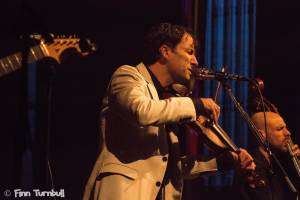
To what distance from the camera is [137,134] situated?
9.64ft

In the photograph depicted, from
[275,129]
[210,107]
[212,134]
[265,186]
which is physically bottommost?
[265,186]

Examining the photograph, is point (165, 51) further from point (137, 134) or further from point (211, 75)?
point (137, 134)

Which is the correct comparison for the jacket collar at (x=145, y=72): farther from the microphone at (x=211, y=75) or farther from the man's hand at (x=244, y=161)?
the man's hand at (x=244, y=161)

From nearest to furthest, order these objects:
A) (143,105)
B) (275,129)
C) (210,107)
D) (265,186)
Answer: (143,105) → (210,107) → (265,186) → (275,129)

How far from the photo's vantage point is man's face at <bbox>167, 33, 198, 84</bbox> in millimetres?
3303

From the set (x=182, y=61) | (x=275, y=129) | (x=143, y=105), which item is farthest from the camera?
(x=275, y=129)

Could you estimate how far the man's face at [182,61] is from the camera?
3303 millimetres

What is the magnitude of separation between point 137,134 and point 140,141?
0.04 m

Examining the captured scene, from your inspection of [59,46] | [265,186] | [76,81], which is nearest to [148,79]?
[59,46]

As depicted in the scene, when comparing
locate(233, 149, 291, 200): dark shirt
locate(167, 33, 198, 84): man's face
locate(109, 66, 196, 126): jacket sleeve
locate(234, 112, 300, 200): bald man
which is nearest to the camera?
locate(109, 66, 196, 126): jacket sleeve

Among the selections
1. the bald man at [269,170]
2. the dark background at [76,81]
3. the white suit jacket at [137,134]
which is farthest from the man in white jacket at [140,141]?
the dark background at [76,81]

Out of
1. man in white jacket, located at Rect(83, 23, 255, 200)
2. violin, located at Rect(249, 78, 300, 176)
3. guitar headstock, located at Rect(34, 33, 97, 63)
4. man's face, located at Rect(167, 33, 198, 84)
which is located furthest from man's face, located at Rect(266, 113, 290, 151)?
guitar headstock, located at Rect(34, 33, 97, 63)

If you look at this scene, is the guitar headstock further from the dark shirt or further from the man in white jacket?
the dark shirt

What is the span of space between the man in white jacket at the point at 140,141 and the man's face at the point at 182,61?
146mm
